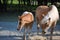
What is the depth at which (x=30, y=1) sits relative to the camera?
13.8m

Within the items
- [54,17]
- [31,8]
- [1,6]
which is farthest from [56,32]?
[1,6]

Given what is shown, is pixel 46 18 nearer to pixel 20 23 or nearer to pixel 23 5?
pixel 20 23

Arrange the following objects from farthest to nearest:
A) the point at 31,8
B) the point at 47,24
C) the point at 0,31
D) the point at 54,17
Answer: the point at 31,8
the point at 0,31
the point at 54,17
the point at 47,24

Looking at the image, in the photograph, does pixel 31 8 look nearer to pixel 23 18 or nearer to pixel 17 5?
pixel 17 5

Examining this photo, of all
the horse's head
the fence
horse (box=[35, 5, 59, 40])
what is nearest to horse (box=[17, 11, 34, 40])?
the horse's head

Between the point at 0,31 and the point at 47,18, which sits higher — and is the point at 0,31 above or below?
below

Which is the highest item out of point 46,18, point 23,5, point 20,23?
point 46,18

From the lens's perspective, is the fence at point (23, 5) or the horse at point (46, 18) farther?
the fence at point (23, 5)

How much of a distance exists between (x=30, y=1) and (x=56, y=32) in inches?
205

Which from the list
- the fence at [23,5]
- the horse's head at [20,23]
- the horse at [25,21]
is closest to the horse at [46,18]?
the horse at [25,21]

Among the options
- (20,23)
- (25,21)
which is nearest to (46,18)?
(25,21)

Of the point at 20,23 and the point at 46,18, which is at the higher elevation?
the point at 46,18

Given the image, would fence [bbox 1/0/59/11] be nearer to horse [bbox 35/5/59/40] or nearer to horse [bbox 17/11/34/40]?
horse [bbox 35/5/59/40]

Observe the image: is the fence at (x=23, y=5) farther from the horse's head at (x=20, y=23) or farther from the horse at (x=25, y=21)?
the horse's head at (x=20, y=23)
